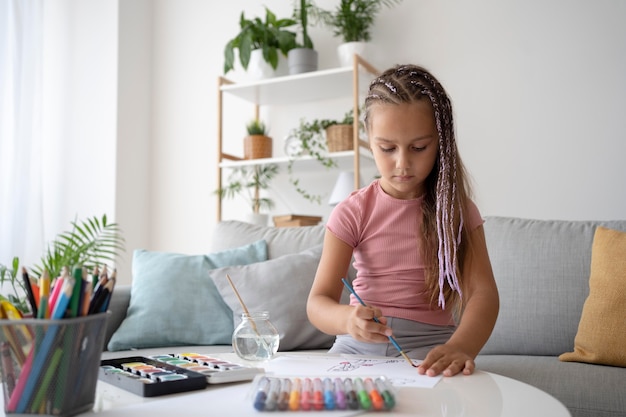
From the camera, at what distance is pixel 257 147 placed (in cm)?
312

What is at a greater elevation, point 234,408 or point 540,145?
point 540,145

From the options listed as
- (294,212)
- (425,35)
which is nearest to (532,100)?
(425,35)

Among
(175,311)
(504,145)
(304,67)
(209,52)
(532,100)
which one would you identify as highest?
(209,52)

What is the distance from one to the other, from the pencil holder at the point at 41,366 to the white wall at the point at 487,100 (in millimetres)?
2430

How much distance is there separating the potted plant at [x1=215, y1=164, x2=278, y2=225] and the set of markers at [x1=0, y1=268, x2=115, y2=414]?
248cm

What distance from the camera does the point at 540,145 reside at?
2.76 m

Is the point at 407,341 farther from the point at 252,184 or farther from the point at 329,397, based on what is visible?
the point at 252,184

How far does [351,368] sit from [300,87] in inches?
89.7

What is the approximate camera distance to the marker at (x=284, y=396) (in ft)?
2.28

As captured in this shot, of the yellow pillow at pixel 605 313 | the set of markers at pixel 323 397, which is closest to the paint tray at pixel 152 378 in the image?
the set of markers at pixel 323 397

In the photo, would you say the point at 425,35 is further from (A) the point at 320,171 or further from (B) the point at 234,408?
(B) the point at 234,408

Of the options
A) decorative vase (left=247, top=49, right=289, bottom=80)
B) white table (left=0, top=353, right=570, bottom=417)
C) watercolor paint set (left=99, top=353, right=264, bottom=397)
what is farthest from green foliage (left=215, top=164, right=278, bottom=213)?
white table (left=0, top=353, right=570, bottom=417)

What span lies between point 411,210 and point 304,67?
1.83 m

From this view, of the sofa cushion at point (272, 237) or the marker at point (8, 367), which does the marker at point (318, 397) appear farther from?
the sofa cushion at point (272, 237)
